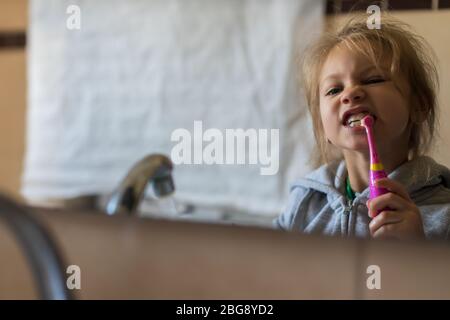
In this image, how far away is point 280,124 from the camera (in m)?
0.56

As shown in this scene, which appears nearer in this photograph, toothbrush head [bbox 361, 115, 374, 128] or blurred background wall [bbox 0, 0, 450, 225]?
toothbrush head [bbox 361, 115, 374, 128]

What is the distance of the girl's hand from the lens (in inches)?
19.8

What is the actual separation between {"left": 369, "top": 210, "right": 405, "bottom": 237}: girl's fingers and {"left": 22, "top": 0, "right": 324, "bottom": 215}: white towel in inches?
3.1

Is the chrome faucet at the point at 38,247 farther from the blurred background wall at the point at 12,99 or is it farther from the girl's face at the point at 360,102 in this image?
the girl's face at the point at 360,102

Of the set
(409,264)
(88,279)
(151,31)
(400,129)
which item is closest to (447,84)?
(400,129)

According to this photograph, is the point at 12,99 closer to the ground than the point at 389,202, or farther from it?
farther from it

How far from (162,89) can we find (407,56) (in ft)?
0.81

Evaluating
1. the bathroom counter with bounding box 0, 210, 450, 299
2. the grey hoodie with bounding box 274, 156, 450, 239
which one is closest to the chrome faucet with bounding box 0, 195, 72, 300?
the bathroom counter with bounding box 0, 210, 450, 299

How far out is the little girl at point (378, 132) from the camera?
1.63 feet

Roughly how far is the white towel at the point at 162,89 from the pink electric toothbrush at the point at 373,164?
55 millimetres

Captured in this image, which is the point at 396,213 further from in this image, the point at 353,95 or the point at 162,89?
the point at 162,89

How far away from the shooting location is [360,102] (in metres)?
0.51

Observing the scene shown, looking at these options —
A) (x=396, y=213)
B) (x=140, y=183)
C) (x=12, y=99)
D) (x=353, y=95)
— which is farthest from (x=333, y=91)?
(x=12, y=99)

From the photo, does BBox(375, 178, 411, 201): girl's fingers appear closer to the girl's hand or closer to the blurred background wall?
the girl's hand
